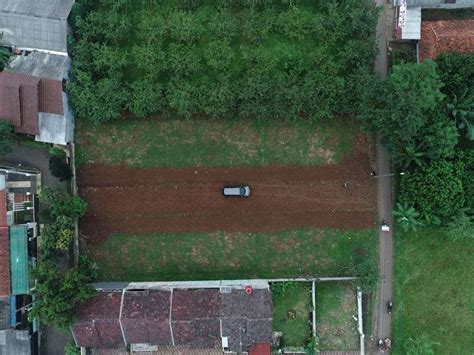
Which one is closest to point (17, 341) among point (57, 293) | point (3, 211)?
point (57, 293)

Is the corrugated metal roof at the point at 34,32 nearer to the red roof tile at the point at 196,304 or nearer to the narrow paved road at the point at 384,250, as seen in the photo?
the red roof tile at the point at 196,304

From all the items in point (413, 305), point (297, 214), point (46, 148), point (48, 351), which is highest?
point (46, 148)

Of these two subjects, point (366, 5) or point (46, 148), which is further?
point (46, 148)

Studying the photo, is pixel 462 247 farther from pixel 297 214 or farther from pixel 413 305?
pixel 297 214

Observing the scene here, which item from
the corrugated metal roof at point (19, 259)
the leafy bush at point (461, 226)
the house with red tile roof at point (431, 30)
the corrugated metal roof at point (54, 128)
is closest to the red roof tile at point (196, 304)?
the corrugated metal roof at point (19, 259)

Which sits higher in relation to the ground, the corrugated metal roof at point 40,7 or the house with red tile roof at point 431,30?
the corrugated metal roof at point 40,7

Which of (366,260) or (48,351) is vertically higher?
(366,260)

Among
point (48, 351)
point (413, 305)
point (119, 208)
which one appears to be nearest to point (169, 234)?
point (119, 208)
